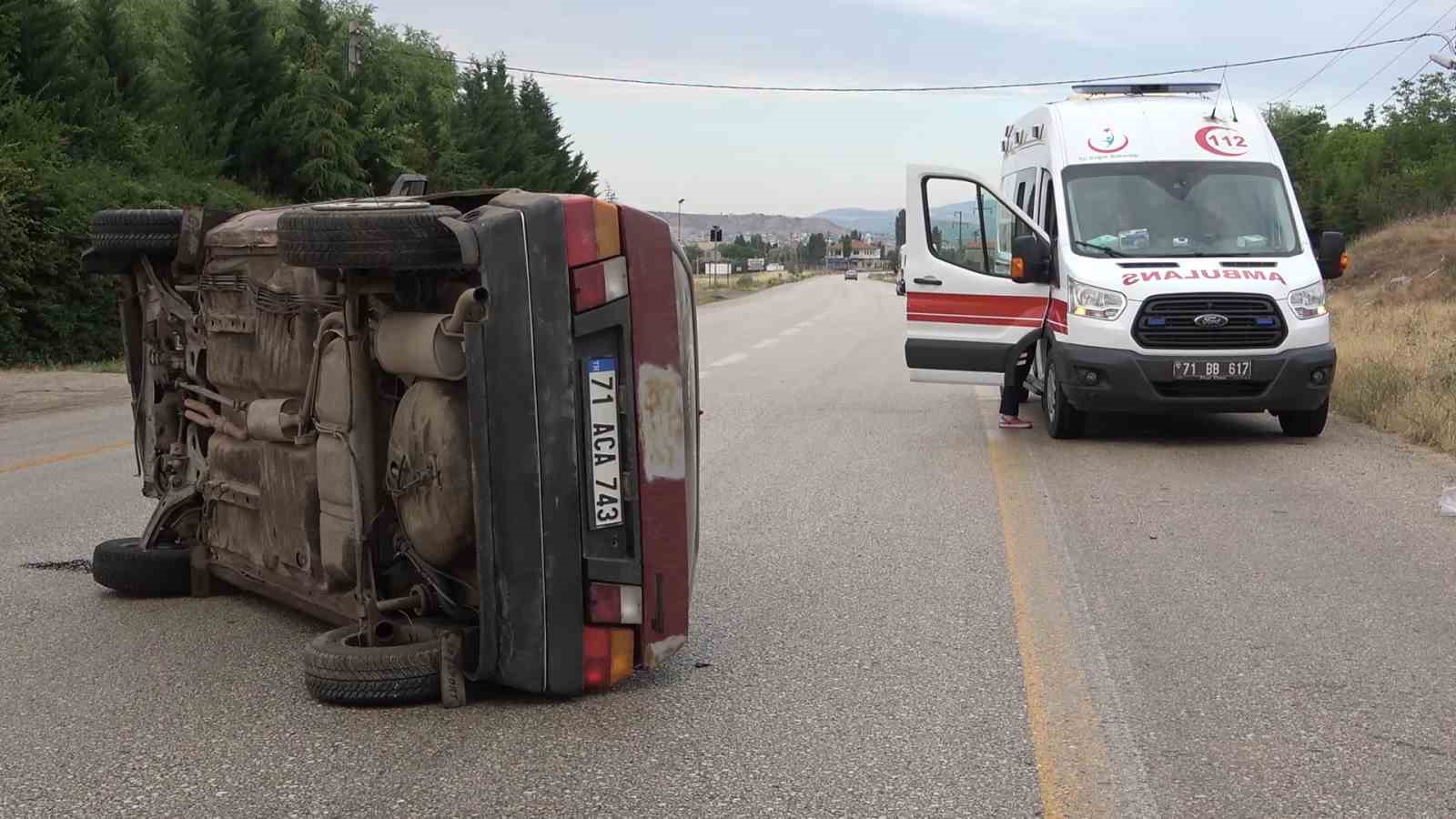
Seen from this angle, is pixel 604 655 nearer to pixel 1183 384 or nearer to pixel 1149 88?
pixel 1183 384

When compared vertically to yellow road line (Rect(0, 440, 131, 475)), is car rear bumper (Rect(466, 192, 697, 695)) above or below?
above

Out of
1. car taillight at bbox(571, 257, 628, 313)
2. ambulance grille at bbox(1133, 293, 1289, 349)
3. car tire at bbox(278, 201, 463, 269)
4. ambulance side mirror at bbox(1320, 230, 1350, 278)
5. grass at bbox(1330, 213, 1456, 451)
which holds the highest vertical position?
car tire at bbox(278, 201, 463, 269)

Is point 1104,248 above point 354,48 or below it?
below

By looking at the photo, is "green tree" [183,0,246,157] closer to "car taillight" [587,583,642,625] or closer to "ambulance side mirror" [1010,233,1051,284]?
"ambulance side mirror" [1010,233,1051,284]

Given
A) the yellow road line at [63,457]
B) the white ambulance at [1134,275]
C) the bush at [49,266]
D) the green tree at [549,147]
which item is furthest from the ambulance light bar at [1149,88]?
the green tree at [549,147]

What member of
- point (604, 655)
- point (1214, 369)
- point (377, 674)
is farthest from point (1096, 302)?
point (377, 674)

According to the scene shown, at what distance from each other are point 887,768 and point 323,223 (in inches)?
97.0

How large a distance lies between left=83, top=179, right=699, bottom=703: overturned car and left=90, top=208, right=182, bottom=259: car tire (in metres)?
1.19

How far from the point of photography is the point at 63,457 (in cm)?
1192

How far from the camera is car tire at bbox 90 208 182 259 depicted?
6793 millimetres

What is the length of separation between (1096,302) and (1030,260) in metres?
0.79

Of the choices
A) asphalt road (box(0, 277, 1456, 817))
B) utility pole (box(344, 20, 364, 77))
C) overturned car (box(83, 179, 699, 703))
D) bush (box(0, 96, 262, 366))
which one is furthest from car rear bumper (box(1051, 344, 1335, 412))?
utility pole (box(344, 20, 364, 77))

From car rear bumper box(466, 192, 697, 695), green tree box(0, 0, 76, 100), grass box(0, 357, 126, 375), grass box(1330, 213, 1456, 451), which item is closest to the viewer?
car rear bumper box(466, 192, 697, 695)

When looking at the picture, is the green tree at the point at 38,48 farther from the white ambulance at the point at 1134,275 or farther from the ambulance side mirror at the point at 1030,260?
the ambulance side mirror at the point at 1030,260
